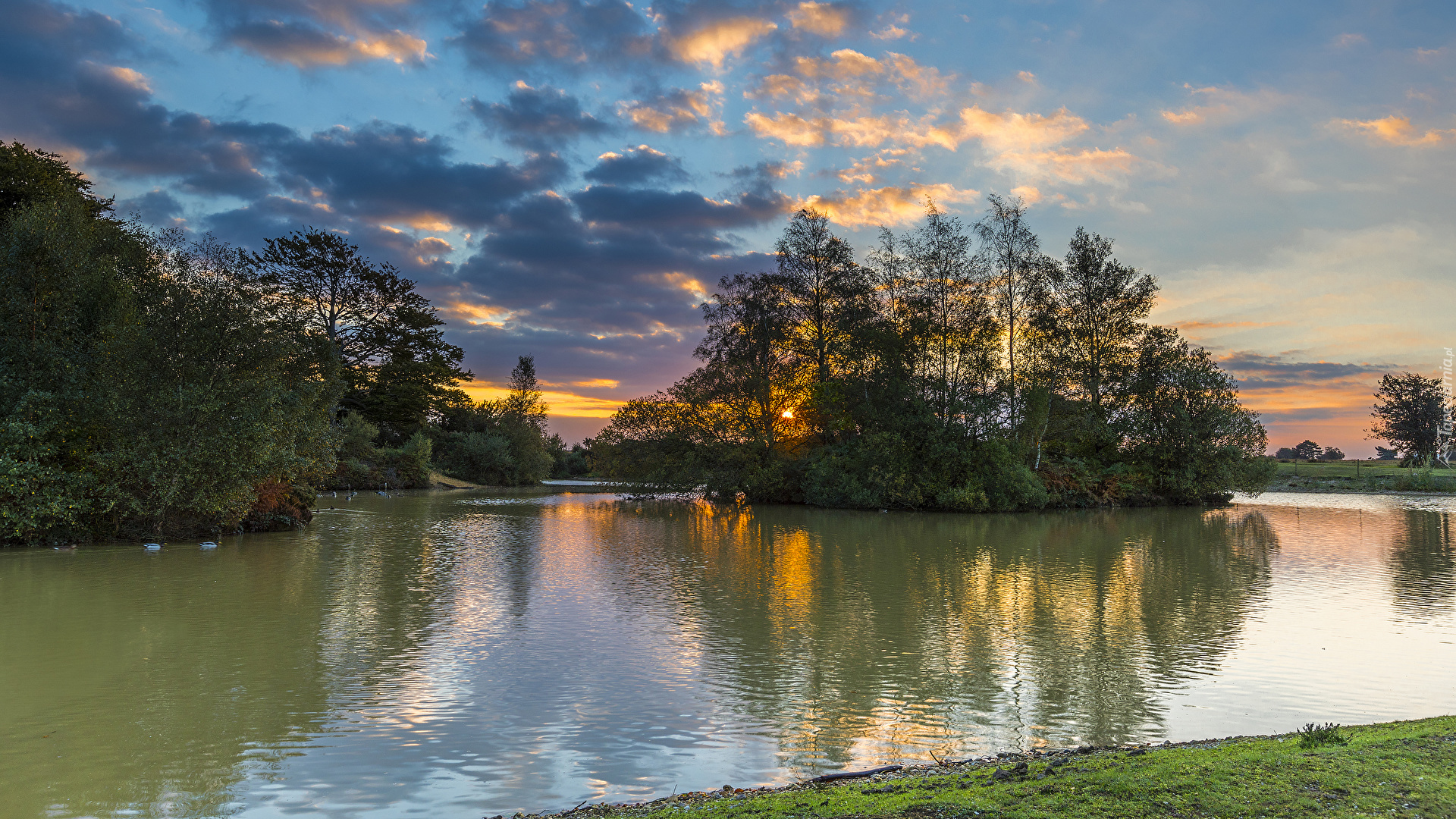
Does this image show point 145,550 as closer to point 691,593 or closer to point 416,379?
point 691,593

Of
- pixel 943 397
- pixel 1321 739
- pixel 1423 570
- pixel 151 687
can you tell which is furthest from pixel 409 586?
pixel 943 397

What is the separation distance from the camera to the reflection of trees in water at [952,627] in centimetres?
692

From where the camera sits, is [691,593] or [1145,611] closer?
[1145,611]

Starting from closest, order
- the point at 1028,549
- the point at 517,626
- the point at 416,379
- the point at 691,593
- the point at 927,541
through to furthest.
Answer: the point at 517,626 → the point at 691,593 → the point at 1028,549 → the point at 927,541 → the point at 416,379

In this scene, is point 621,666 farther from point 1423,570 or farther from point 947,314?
point 947,314

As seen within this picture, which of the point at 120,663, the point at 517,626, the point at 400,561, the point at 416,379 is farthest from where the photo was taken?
the point at 416,379

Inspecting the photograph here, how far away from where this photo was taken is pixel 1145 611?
12164mm

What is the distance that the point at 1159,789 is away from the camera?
13.9 feet

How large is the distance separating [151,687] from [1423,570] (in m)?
22.8

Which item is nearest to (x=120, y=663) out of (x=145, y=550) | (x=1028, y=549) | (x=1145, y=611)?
(x=145, y=550)

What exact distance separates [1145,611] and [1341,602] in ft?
12.2

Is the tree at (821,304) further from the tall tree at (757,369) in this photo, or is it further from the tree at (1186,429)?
the tree at (1186,429)

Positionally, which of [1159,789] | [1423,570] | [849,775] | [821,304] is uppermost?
[821,304]

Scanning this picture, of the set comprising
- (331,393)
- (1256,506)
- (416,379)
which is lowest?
(1256,506)
